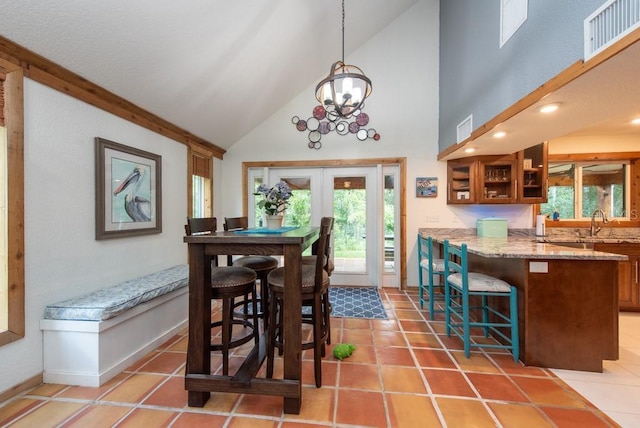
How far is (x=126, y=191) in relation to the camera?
8.34 ft

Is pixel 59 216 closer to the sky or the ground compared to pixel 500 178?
closer to the ground

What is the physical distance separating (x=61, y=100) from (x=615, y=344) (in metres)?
4.41

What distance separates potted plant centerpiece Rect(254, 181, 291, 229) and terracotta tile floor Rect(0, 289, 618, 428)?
111cm

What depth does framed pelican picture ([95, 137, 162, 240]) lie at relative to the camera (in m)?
2.28

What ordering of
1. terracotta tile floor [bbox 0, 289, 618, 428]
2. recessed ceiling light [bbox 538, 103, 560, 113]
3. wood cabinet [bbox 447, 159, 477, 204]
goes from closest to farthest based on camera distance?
terracotta tile floor [bbox 0, 289, 618, 428] → recessed ceiling light [bbox 538, 103, 560, 113] → wood cabinet [bbox 447, 159, 477, 204]

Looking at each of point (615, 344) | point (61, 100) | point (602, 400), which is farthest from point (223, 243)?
point (615, 344)

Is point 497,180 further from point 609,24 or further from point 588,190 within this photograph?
point 609,24

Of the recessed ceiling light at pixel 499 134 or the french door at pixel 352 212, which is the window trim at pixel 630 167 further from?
the french door at pixel 352 212

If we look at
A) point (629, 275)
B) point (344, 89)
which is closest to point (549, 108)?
point (344, 89)

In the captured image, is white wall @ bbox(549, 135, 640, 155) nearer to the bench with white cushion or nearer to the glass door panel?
the glass door panel

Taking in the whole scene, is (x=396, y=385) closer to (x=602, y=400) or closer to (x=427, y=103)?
(x=602, y=400)

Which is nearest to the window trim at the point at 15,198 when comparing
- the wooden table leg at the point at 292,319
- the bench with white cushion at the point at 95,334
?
the bench with white cushion at the point at 95,334

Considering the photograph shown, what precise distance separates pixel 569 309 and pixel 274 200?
2.38 m

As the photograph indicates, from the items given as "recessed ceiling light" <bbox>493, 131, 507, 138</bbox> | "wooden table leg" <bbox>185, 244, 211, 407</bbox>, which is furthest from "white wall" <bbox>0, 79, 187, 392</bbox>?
"recessed ceiling light" <bbox>493, 131, 507, 138</bbox>
